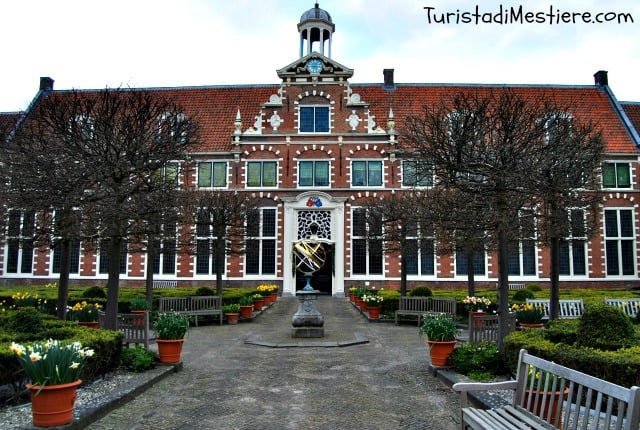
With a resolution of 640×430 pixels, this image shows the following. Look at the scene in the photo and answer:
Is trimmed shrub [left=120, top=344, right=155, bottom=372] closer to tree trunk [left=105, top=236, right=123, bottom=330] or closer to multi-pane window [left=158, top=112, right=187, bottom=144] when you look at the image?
tree trunk [left=105, top=236, right=123, bottom=330]

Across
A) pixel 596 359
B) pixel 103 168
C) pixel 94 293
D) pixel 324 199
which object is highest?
pixel 324 199

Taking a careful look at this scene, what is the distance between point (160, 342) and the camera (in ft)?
33.4

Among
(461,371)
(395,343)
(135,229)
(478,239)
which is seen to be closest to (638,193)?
(478,239)

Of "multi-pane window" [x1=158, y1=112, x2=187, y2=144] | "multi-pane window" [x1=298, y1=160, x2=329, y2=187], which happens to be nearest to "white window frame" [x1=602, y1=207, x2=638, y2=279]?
"multi-pane window" [x1=298, y1=160, x2=329, y2=187]

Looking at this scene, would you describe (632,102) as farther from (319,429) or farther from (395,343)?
(319,429)

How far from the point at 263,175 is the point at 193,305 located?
1636 cm

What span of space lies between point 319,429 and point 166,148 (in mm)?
7942

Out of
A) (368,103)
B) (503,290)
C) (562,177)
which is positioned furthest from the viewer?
(368,103)

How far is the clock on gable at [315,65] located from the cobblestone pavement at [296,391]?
75.6 feet

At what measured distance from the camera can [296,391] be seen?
867 centimetres

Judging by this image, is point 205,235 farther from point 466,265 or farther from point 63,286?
point 466,265

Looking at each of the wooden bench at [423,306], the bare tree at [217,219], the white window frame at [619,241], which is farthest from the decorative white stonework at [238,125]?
the white window frame at [619,241]

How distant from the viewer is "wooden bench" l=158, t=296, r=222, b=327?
1772 centimetres

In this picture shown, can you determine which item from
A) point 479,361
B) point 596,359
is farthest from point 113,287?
point 596,359
